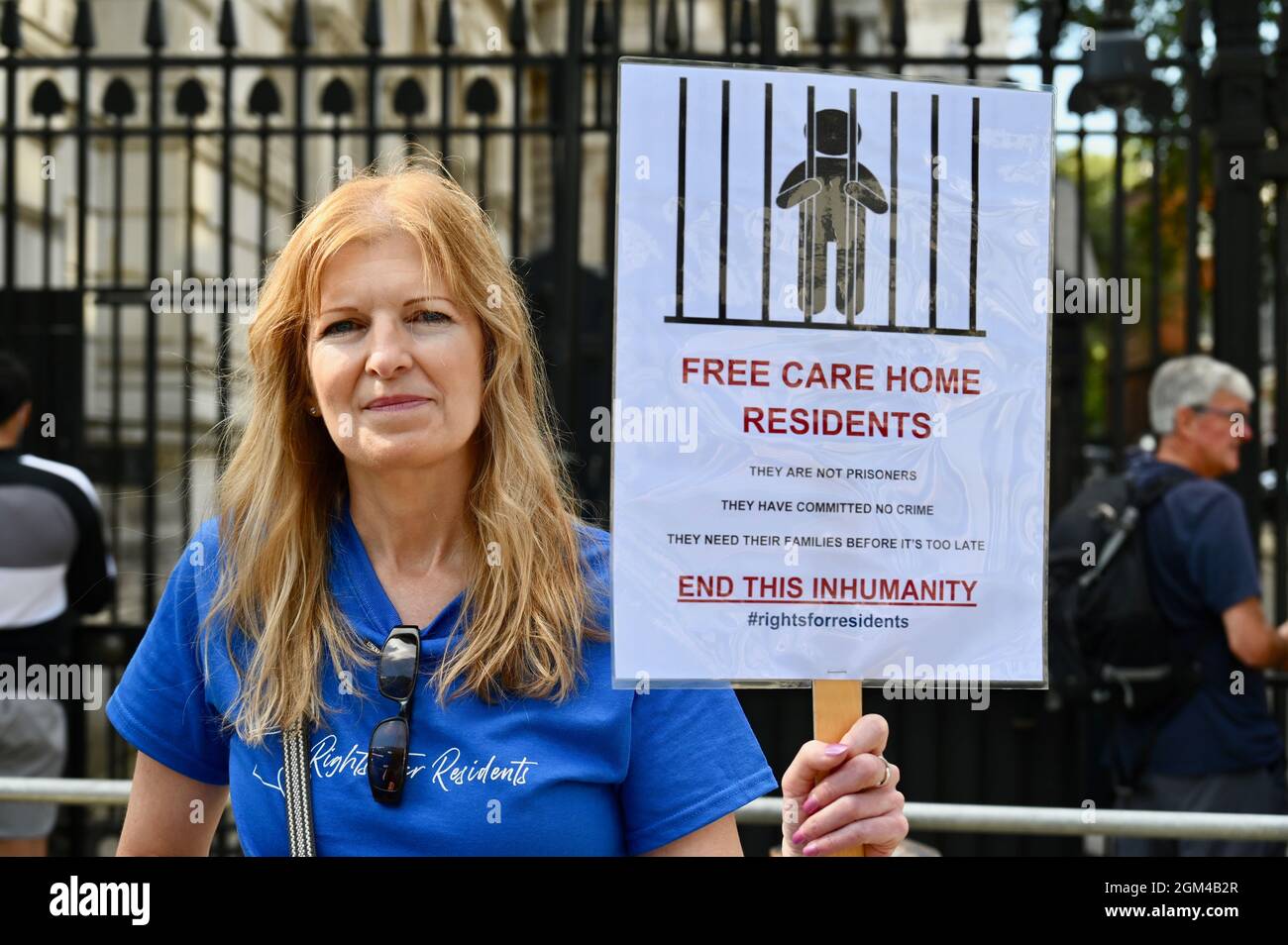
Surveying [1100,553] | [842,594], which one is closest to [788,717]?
[1100,553]

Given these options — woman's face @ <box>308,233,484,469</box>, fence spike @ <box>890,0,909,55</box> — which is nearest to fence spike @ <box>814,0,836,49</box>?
fence spike @ <box>890,0,909,55</box>

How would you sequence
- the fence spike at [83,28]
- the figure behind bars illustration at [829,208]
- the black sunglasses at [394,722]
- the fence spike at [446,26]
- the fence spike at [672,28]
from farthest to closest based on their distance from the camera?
the fence spike at [83,28] < the fence spike at [446,26] < the fence spike at [672,28] < the figure behind bars illustration at [829,208] < the black sunglasses at [394,722]

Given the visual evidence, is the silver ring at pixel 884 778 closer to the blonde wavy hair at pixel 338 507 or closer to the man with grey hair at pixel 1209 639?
the blonde wavy hair at pixel 338 507

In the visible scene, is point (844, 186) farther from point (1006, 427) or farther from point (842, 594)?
point (842, 594)

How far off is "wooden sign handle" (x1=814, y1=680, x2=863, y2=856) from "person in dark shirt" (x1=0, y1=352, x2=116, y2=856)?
332 centimetres

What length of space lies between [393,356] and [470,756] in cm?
47

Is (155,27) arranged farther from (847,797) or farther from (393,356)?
(847,797)

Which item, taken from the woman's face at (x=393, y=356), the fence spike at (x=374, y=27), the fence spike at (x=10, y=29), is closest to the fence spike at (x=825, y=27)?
the fence spike at (x=374, y=27)

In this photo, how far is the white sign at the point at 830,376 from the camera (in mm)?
1560

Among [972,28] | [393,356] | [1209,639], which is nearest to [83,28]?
[972,28]

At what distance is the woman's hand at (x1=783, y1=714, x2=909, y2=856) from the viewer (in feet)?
5.07

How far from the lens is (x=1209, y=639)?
157 inches

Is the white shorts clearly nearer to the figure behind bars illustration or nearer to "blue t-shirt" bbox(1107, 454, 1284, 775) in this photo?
"blue t-shirt" bbox(1107, 454, 1284, 775)

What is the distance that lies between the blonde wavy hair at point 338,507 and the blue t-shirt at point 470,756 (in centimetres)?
3
